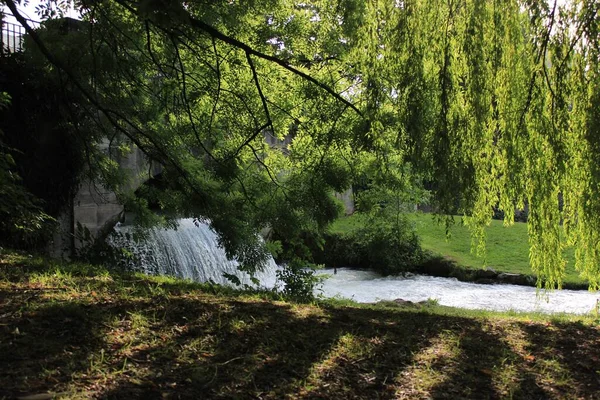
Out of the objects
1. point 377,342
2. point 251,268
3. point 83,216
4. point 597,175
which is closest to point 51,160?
point 83,216

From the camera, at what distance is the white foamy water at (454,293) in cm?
1096

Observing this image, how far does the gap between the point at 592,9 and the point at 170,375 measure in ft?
13.4

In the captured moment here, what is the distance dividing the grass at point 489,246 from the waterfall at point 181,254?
11.9ft

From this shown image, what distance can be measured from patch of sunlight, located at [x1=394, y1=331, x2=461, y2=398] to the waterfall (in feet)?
19.8

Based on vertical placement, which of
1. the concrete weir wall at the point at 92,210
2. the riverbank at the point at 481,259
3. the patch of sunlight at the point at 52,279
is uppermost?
the concrete weir wall at the point at 92,210

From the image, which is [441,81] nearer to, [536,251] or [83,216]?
[536,251]

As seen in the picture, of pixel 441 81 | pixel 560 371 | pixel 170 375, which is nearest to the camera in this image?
pixel 170 375

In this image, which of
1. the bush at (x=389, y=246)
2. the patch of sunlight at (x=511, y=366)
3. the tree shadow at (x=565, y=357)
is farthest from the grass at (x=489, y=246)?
the patch of sunlight at (x=511, y=366)

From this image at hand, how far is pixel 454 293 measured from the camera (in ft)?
40.4

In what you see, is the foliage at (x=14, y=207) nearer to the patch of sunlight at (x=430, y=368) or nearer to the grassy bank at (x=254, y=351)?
the grassy bank at (x=254, y=351)

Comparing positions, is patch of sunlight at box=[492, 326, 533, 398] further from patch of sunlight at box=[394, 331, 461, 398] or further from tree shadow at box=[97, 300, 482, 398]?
tree shadow at box=[97, 300, 482, 398]

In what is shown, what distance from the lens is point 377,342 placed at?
3.42m

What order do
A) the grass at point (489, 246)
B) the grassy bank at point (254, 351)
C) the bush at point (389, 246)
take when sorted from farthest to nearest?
the bush at point (389, 246)
the grass at point (489, 246)
the grassy bank at point (254, 351)

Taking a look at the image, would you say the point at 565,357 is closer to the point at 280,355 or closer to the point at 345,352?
the point at 345,352
